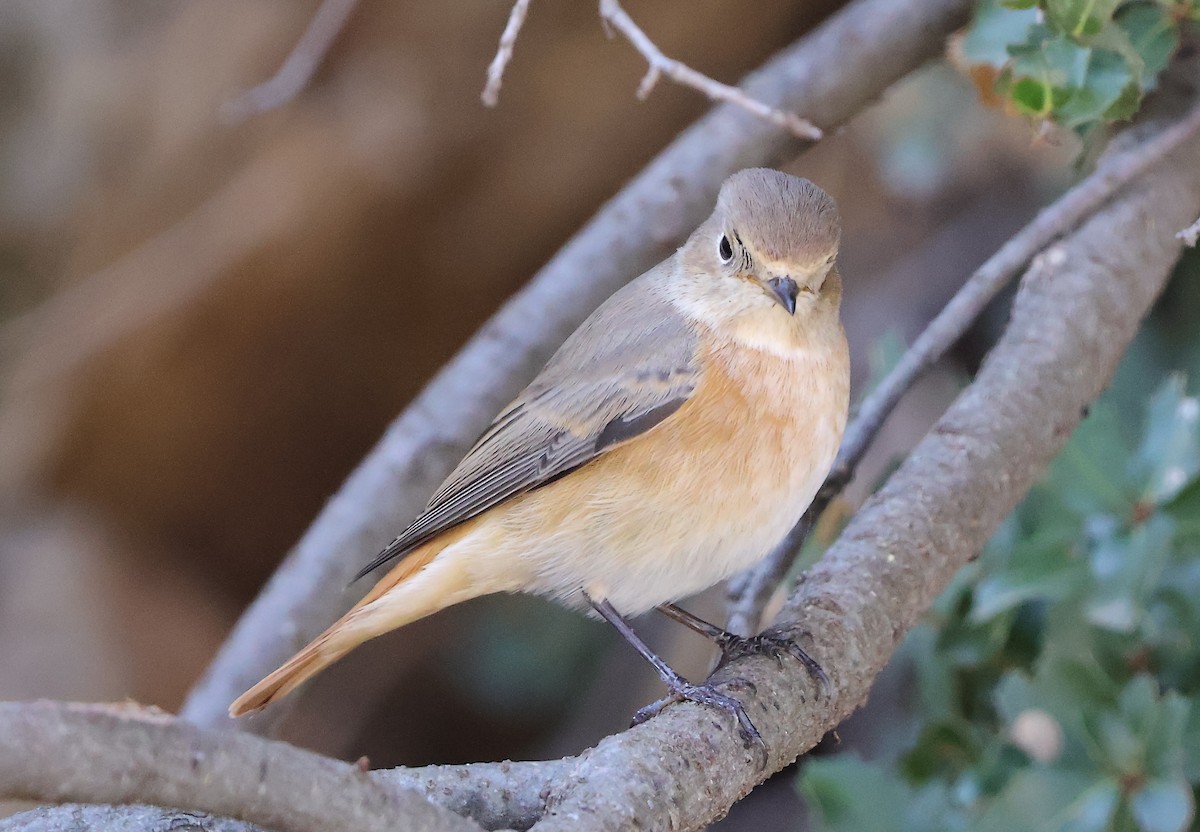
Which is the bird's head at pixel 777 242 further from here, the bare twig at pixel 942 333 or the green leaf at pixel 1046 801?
the green leaf at pixel 1046 801

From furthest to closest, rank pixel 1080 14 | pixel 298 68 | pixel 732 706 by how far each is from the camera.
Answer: pixel 298 68 → pixel 1080 14 → pixel 732 706

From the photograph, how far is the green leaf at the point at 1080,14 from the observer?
2.73 meters

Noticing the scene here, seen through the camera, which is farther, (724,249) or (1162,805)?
(724,249)

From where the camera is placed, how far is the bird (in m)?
2.65

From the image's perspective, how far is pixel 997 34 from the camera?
2957mm

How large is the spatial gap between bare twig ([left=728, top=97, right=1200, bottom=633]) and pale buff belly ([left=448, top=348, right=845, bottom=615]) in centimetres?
28

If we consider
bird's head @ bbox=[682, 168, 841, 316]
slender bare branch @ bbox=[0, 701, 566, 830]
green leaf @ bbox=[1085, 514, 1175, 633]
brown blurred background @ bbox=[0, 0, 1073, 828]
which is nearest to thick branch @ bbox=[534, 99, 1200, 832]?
green leaf @ bbox=[1085, 514, 1175, 633]

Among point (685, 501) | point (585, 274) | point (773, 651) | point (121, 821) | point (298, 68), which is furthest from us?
point (298, 68)

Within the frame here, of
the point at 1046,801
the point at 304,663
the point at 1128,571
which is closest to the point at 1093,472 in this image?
the point at 1128,571

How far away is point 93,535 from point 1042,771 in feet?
12.3

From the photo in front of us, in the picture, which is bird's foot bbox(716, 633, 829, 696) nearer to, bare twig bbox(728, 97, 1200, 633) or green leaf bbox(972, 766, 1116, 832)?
bare twig bbox(728, 97, 1200, 633)

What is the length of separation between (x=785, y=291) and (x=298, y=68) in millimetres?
2083

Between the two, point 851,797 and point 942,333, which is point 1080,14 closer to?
point 942,333

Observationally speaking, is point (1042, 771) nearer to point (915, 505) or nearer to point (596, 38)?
point (915, 505)
